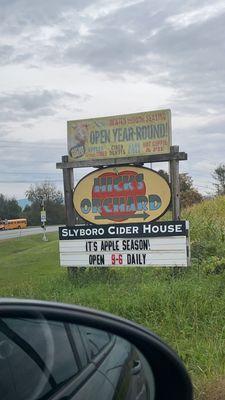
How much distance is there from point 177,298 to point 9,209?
346ft

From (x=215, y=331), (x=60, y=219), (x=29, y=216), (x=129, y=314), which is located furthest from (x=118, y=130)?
(x=29, y=216)

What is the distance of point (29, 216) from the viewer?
10825 cm

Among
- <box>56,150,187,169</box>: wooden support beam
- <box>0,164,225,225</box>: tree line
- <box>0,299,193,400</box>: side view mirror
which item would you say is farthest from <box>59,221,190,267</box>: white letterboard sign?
<box>0,164,225,225</box>: tree line

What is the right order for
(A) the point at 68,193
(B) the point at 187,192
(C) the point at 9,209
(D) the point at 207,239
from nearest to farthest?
(A) the point at 68,193, (D) the point at 207,239, (B) the point at 187,192, (C) the point at 9,209

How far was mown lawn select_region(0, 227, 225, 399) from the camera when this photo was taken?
211 inches

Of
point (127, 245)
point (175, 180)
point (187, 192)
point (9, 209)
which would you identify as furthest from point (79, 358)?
point (9, 209)

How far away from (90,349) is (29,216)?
352ft

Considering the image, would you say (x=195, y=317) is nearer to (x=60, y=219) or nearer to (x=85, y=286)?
(x=85, y=286)

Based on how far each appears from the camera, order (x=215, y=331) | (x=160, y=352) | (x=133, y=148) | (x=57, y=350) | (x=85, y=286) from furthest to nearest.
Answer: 1. (x=133, y=148)
2. (x=85, y=286)
3. (x=215, y=331)
4. (x=160, y=352)
5. (x=57, y=350)

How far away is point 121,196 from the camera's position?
1006 cm

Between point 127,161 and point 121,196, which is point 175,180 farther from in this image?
point 121,196

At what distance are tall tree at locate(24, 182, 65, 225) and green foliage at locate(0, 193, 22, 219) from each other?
5.43 feet

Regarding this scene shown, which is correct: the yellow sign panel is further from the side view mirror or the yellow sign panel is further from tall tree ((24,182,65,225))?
tall tree ((24,182,65,225))

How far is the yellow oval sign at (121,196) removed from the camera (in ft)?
32.2
